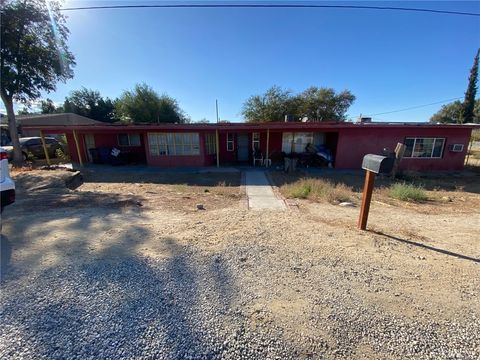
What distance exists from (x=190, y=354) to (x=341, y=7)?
31.6 feet

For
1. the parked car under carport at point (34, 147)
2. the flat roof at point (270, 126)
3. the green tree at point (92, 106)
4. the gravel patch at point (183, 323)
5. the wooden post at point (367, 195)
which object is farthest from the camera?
the green tree at point (92, 106)

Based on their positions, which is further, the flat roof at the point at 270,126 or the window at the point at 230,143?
the window at the point at 230,143

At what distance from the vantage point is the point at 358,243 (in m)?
3.42

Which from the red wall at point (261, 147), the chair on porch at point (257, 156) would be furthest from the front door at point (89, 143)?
the chair on porch at point (257, 156)

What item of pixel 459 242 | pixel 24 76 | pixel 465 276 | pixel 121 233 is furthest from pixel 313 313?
pixel 24 76

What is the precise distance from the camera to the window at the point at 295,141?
541 inches

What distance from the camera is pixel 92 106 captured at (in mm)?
37312

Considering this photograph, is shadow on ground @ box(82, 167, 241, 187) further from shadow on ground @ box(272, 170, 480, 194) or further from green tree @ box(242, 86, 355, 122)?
green tree @ box(242, 86, 355, 122)

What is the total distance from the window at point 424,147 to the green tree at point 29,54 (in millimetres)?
20779

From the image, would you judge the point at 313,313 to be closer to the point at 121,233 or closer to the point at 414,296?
the point at 414,296

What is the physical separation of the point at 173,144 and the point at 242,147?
4387mm

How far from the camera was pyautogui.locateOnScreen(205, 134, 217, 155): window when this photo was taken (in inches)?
539

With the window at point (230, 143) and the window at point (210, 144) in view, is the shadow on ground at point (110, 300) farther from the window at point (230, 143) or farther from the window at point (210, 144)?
the window at point (230, 143)

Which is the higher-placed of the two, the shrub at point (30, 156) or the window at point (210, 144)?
the window at point (210, 144)
